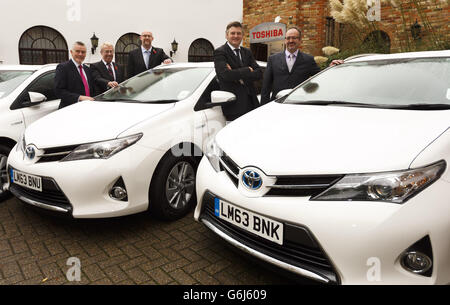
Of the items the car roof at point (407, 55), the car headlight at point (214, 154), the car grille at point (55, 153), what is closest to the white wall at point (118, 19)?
the car grille at point (55, 153)

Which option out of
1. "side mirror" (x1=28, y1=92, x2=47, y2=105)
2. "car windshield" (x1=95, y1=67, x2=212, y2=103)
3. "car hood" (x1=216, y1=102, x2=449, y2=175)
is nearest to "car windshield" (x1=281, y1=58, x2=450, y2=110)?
"car hood" (x1=216, y1=102, x2=449, y2=175)

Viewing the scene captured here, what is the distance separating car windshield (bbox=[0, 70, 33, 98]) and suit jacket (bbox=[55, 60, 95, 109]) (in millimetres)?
354

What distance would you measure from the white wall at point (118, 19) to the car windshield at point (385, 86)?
10.2 meters

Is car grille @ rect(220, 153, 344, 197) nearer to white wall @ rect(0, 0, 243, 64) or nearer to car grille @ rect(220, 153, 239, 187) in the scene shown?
car grille @ rect(220, 153, 239, 187)

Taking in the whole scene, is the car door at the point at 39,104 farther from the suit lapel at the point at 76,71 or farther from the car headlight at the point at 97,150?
the car headlight at the point at 97,150

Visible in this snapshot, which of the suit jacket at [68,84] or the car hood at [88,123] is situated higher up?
the suit jacket at [68,84]

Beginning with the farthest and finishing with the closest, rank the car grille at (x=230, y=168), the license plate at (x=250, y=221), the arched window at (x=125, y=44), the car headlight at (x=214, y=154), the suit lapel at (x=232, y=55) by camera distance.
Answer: the arched window at (x=125, y=44) < the suit lapel at (x=232, y=55) < the car headlight at (x=214, y=154) < the car grille at (x=230, y=168) < the license plate at (x=250, y=221)

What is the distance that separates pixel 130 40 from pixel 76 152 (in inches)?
520

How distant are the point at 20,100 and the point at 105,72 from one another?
1.34 m

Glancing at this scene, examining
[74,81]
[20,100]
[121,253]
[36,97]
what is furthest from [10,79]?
[121,253]

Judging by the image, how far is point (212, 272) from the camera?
2348mm

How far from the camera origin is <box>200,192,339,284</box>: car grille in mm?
1686

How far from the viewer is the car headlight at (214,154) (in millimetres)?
2270
